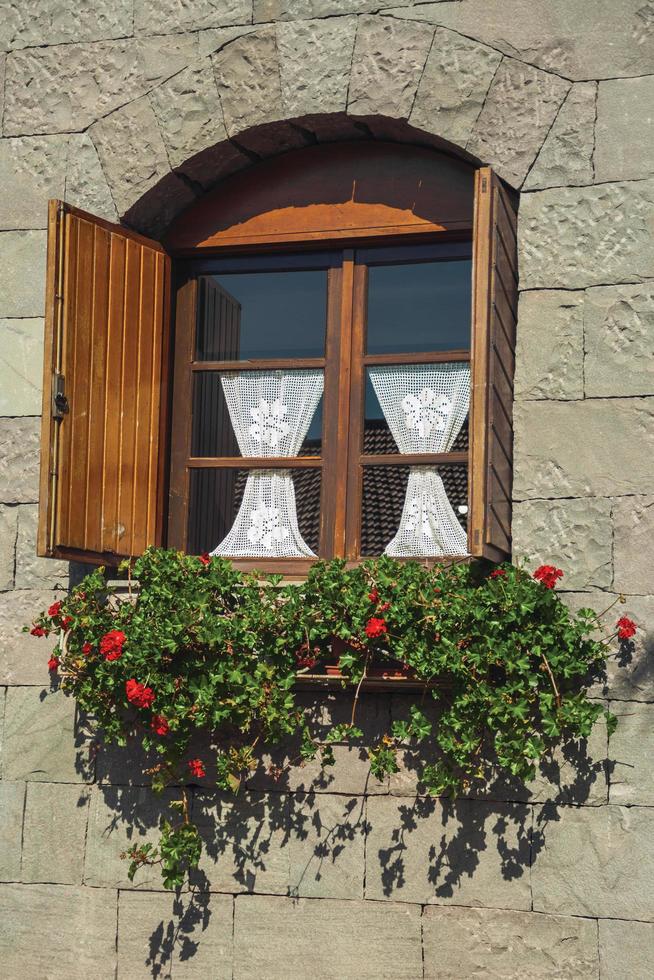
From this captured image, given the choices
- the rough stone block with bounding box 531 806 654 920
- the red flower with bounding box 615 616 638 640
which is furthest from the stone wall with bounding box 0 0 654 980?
the red flower with bounding box 615 616 638 640

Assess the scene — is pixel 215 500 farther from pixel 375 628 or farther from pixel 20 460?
pixel 375 628

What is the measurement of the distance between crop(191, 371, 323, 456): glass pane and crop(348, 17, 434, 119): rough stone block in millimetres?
1200

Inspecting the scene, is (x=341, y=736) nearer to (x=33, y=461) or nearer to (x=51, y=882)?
(x=51, y=882)

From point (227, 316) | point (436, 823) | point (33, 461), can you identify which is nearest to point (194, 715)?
point (436, 823)

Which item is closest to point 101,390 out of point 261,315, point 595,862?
point 261,315

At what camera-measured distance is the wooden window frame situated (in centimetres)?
580

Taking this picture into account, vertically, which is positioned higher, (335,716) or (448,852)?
(335,716)

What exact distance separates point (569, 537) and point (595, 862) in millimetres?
1128

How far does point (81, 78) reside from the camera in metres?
6.14

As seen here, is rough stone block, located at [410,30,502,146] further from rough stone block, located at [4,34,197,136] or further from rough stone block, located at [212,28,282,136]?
rough stone block, located at [4,34,197,136]

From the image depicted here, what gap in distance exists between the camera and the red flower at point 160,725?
207 inches

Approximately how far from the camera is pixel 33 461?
596 centimetres

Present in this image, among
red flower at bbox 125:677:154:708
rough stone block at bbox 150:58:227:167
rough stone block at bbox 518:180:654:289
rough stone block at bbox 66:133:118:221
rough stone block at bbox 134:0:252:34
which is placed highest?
rough stone block at bbox 134:0:252:34

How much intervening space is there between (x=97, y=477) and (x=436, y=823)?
179 centimetres
